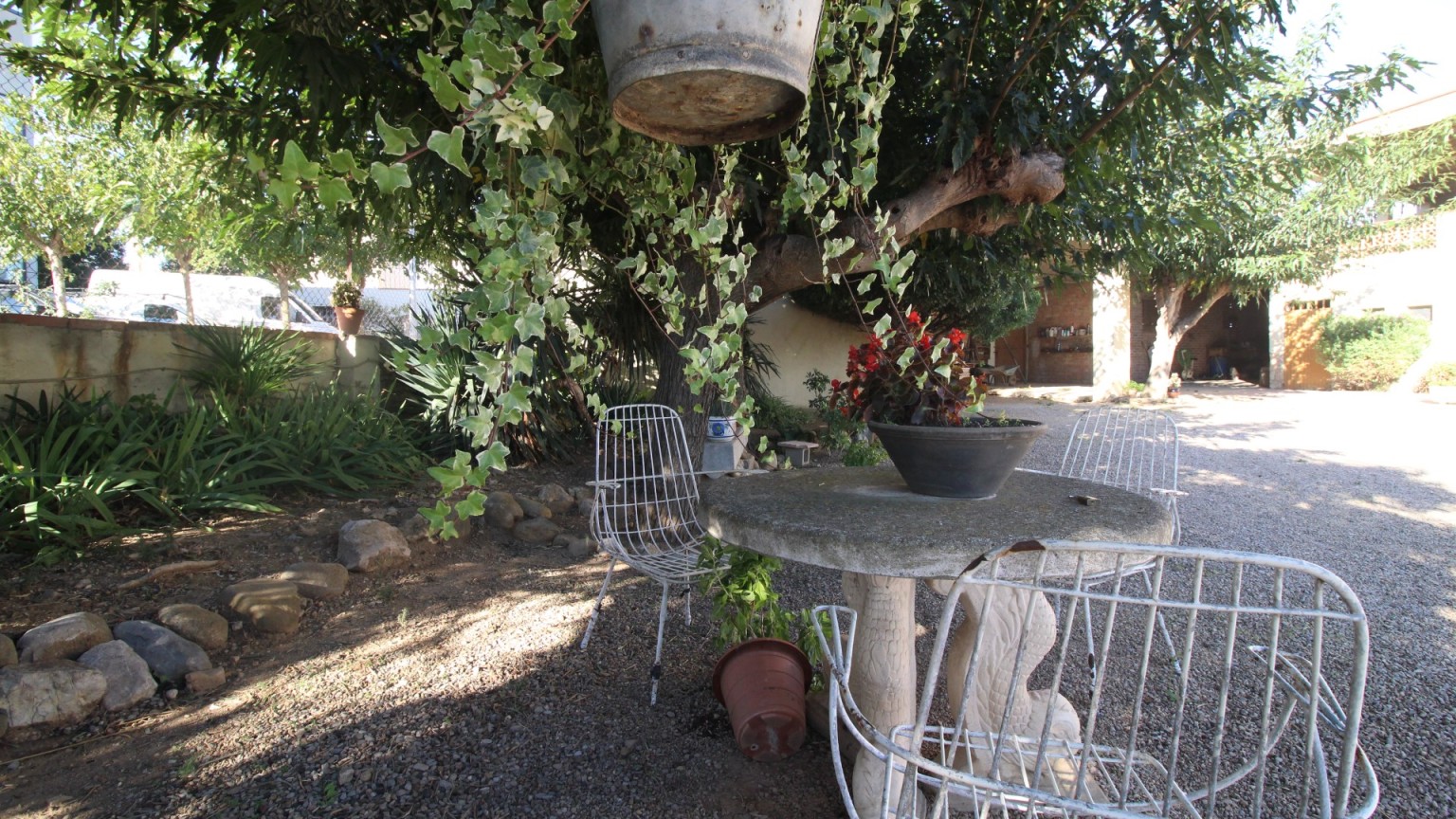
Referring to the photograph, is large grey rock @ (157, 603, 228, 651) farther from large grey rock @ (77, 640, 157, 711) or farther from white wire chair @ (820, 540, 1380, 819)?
white wire chair @ (820, 540, 1380, 819)

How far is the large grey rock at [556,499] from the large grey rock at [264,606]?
1.68 m

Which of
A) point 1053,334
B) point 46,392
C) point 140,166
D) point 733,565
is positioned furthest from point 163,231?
point 1053,334

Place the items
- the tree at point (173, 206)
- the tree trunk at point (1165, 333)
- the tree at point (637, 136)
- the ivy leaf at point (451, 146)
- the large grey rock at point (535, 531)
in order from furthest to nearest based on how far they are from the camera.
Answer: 1. the tree trunk at point (1165, 333)
2. the tree at point (173, 206)
3. the large grey rock at point (535, 531)
4. the tree at point (637, 136)
5. the ivy leaf at point (451, 146)

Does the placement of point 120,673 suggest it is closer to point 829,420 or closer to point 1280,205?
point 829,420

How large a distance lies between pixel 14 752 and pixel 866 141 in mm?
2788

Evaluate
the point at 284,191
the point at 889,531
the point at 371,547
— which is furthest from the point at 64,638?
the point at 889,531

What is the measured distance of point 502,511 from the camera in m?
3.90

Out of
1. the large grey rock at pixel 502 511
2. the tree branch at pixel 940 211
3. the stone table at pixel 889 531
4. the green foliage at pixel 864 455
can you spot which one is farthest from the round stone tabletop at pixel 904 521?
the green foliage at pixel 864 455

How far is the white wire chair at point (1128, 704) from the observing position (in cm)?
88

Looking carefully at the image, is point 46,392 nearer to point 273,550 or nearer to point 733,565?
point 273,550

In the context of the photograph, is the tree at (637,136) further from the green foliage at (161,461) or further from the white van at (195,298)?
the white van at (195,298)

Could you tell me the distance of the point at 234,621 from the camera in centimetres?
254

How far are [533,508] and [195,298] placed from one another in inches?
444

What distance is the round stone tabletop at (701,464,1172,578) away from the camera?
1282mm
